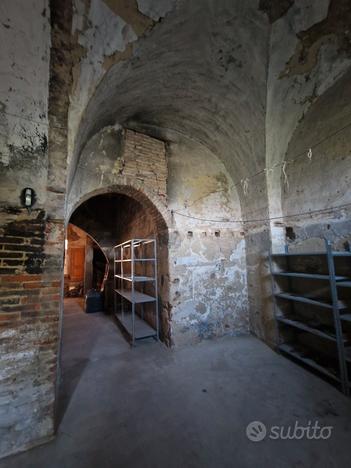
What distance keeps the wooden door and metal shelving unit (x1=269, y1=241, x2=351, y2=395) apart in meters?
9.63

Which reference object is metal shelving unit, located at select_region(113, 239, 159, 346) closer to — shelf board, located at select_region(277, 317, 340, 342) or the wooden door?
shelf board, located at select_region(277, 317, 340, 342)

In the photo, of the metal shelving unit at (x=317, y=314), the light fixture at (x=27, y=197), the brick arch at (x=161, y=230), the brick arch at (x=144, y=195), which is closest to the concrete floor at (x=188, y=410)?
the metal shelving unit at (x=317, y=314)

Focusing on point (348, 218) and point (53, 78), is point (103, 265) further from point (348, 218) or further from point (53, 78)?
point (348, 218)

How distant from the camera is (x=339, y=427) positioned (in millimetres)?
1750

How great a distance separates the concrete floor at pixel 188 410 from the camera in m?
1.52

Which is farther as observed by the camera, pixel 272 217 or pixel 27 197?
pixel 272 217

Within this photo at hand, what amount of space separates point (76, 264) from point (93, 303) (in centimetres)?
503

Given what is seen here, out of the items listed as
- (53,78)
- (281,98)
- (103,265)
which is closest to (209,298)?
(281,98)

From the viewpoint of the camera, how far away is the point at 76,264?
10.6 meters

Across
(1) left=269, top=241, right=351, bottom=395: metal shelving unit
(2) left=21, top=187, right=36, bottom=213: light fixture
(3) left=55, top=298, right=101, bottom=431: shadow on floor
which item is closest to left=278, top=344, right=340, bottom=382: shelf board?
(1) left=269, top=241, right=351, bottom=395: metal shelving unit

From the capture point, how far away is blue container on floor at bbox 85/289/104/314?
20.3 ft

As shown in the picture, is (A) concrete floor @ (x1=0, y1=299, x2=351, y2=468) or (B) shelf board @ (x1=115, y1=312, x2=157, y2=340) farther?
(B) shelf board @ (x1=115, y1=312, x2=157, y2=340)

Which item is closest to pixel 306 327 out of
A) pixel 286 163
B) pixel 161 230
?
pixel 286 163

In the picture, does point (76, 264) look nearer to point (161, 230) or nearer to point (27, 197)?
point (161, 230)
